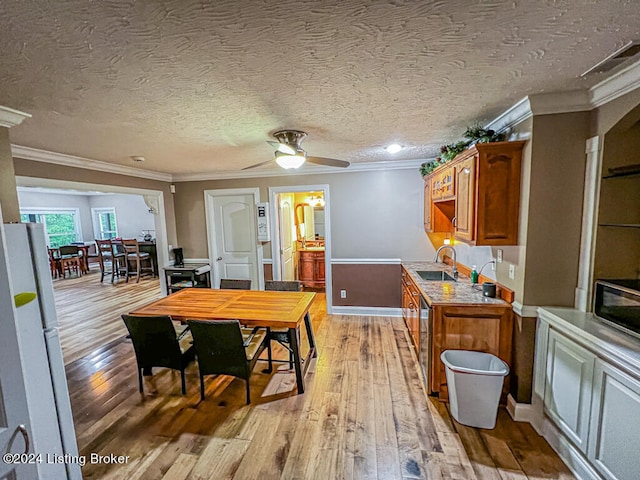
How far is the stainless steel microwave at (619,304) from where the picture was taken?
145cm

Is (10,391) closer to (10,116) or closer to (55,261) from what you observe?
Answer: (10,116)

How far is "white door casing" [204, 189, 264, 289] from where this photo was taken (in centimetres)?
480

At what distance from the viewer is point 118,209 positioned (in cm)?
915

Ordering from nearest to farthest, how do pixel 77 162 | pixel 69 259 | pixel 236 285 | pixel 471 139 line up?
pixel 471 139
pixel 77 162
pixel 236 285
pixel 69 259

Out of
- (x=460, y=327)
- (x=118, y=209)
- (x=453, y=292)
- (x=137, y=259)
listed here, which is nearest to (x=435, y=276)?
(x=453, y=292)

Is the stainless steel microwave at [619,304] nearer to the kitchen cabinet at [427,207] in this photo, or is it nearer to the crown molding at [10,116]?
the kitchen cabinet at [427,207]

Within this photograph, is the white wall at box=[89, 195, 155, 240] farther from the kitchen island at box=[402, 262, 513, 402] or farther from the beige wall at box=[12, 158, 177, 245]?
the kitchen island at box=[402, 262, 513, 402]

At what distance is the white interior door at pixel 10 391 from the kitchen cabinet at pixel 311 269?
508 cm

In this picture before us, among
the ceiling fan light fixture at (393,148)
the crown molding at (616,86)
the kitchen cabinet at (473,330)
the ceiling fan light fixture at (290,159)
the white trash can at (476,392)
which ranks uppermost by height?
the ceiling fan light fixture at (393,148)

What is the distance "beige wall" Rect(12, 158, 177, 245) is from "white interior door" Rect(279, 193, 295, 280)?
1975mm

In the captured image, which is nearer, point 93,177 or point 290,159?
point 290,159

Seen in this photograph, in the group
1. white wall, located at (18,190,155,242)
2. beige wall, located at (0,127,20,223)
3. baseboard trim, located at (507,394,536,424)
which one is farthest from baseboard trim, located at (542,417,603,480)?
white wall, located at (18,190,155,242)

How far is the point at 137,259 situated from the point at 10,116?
596cm

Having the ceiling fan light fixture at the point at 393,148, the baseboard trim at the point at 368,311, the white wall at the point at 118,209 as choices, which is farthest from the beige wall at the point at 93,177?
the white wall at the point at 118,209
